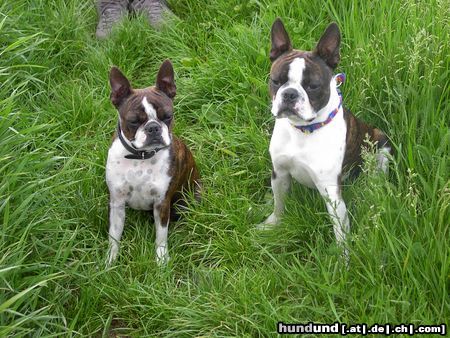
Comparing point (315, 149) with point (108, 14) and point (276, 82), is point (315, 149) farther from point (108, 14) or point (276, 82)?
point (108, 14)

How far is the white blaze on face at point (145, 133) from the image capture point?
10.7 feet

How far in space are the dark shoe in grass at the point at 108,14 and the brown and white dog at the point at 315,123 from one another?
2.03 meters

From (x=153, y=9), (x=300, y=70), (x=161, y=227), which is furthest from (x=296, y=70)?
(x=153, y=9)

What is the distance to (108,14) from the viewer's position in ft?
17.0

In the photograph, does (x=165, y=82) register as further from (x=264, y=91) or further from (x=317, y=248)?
(x=317, y=248)

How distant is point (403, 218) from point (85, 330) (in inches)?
60.2

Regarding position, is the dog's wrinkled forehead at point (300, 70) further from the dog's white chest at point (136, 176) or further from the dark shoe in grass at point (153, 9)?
the dark shoe in grass at point (153, 9)

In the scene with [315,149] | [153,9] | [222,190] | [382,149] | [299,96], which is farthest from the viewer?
[153,9]

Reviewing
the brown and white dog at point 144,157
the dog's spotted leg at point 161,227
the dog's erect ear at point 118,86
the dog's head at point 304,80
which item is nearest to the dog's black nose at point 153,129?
the brown and white dog at point 144,157

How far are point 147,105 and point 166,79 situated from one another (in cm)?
25

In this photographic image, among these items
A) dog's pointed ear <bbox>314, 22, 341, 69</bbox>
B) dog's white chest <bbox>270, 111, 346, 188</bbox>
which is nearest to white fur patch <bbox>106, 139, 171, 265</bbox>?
dog's white chest <bbox>270, 111, 346, 188</bbox>

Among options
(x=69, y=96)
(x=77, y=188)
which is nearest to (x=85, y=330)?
(x=77, y=188)

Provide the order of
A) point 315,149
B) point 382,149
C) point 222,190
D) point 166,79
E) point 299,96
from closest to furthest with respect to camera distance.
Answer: point 299,96 < point 315,149 < point 382,149 < point 166,79 < point 222,190

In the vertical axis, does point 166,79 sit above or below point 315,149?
above
